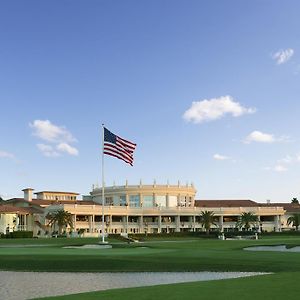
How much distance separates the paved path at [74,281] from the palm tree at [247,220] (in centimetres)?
9604

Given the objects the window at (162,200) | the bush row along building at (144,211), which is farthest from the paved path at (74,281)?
the window at (162,200)

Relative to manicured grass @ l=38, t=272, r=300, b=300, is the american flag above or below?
above

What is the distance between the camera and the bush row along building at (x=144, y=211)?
115 metres

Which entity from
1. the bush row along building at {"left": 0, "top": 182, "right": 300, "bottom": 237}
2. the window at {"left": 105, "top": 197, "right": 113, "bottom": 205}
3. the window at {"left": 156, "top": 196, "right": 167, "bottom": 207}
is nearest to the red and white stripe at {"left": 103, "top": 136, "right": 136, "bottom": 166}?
the bush row along building at {"left": 0, "top": 182, "right": 300, "bottom": 237}

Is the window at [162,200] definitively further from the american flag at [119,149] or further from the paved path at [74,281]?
the paved path at [74,281]

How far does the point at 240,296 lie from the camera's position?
14.3 m

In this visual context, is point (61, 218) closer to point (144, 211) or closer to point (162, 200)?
point (144, 211)

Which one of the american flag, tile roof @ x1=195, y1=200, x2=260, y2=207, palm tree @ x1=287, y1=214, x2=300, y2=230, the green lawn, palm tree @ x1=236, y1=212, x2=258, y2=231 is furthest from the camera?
tile roof @ x1=195, y1=200, x2=260, y2=207

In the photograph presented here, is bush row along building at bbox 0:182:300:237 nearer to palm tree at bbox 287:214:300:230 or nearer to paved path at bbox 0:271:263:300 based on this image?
palm tree at bbox 287:214:300:230

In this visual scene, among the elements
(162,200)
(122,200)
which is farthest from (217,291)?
(122,200)

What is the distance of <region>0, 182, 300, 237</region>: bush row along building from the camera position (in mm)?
115044

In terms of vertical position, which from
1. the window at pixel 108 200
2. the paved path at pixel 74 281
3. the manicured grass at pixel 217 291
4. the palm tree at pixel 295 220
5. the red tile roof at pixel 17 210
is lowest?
the paved path at pixel 74 281

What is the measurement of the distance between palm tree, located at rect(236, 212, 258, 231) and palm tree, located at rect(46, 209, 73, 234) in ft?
126

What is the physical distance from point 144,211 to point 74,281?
10090cm
